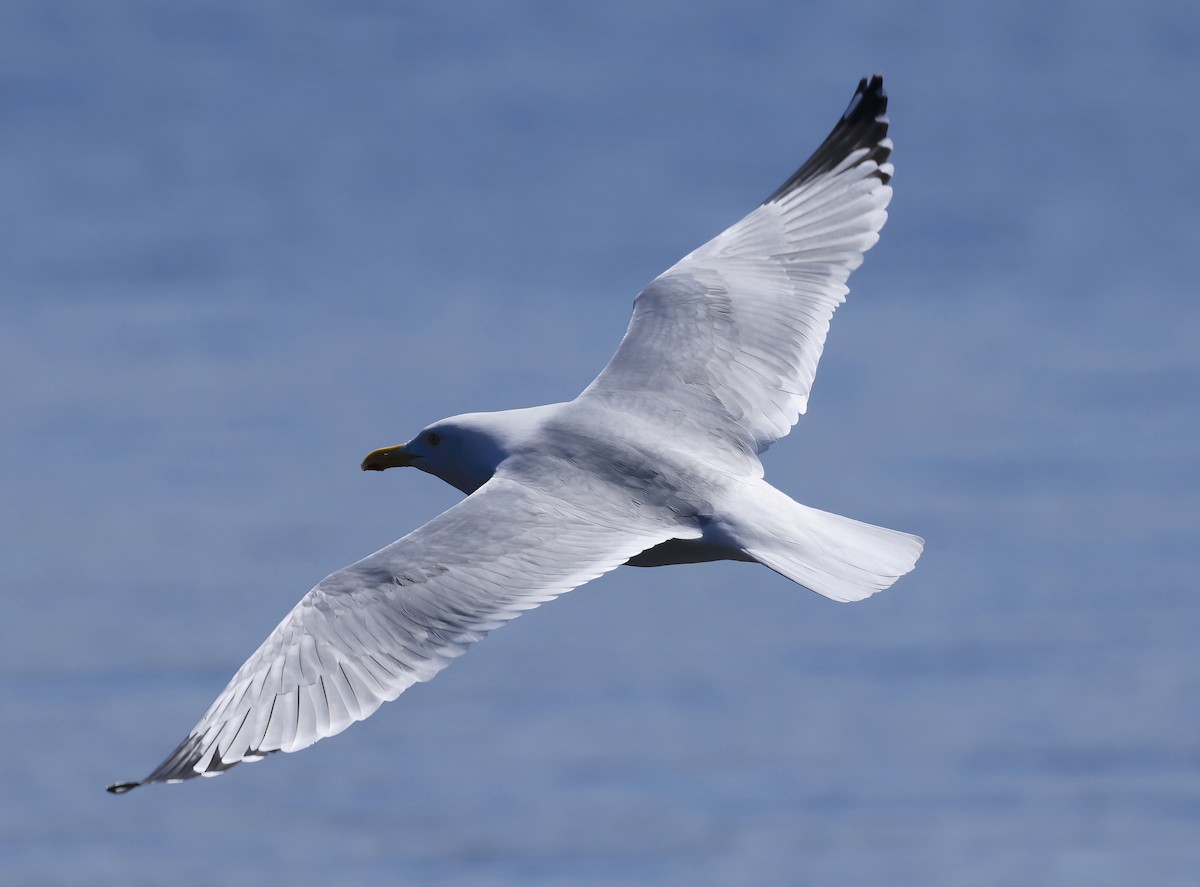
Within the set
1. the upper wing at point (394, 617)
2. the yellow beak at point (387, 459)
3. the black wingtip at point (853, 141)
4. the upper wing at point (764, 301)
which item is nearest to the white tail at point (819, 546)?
the upper wing at point (394, 617)

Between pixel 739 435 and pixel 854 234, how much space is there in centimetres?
163

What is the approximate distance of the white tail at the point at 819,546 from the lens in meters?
6.85

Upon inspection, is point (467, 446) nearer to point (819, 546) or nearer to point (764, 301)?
point (819, 546)

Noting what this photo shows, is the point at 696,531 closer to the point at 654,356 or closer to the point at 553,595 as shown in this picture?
the point at 553,595

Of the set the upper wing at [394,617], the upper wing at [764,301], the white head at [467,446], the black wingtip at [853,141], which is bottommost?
the upper wing at [394,617]

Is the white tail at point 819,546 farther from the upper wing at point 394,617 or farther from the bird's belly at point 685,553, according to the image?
the upper wing at point 394,617

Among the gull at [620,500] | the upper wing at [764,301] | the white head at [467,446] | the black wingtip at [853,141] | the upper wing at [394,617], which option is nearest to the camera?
the upper wing at [394,617]

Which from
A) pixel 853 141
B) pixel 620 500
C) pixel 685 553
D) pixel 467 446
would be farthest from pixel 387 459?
pixel 853 141

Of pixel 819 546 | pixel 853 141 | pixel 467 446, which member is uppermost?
pixel 853 141

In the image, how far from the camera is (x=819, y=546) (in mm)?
7059

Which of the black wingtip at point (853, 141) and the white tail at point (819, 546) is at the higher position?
the black wingtip at point (853, 141)

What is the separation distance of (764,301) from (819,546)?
1.86 m

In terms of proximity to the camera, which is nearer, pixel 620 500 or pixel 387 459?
pixel 620 500

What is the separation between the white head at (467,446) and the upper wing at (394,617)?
62cm
